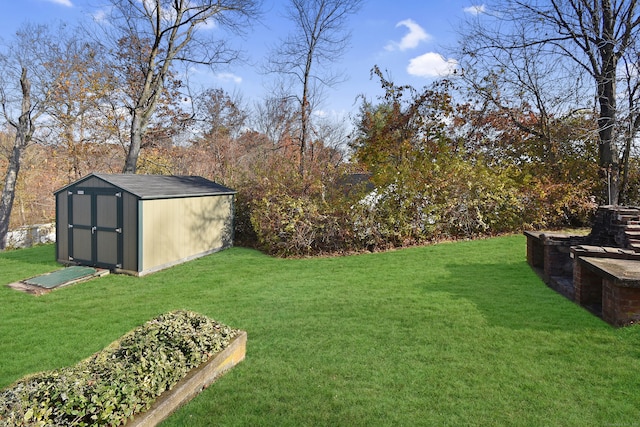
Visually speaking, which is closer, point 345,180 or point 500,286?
point 500,286

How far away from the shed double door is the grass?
0.72 meters

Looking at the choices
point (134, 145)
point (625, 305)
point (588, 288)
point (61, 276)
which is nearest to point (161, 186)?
point (61, 276)

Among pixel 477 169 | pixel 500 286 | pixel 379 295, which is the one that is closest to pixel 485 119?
pixel 477 169

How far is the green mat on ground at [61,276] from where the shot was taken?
6434 millimetres

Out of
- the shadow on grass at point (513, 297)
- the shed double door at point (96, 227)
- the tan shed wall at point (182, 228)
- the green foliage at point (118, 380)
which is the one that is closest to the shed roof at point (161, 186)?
the tan shed wall at point (182, 228)

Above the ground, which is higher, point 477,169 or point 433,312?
point 477,169

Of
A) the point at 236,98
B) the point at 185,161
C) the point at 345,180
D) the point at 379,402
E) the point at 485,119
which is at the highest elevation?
the point at 236,98

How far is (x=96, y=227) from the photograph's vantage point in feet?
24.8

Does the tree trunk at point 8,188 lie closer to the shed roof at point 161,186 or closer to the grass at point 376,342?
the shed roof at point 161,186

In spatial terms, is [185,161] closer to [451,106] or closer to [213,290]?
[451,106]

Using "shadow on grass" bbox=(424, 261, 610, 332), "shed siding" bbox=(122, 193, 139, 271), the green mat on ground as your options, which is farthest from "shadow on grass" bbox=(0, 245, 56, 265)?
"shadow on grass" bbox=(424, 261, 610, 332)

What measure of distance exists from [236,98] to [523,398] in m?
20.2

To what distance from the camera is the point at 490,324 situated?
4258 millimetres

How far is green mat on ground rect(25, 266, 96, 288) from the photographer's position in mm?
6434
